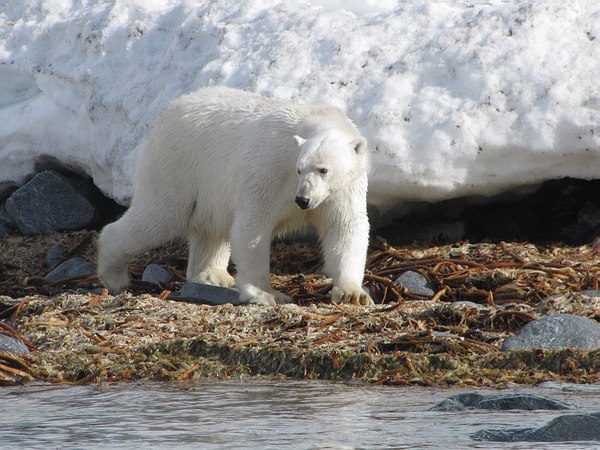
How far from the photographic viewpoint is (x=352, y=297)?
7.24 metres

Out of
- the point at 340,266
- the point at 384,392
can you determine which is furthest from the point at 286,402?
the point at 340,266

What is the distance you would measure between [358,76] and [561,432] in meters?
5.39

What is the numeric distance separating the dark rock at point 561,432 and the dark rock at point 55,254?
6.13 metres

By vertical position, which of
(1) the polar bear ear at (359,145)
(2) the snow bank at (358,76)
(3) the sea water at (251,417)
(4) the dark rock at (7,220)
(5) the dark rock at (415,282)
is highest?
(2) the snow bank at (358,76)

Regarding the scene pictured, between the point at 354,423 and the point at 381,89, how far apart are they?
15.6 feet

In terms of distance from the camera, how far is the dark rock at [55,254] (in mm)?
9547

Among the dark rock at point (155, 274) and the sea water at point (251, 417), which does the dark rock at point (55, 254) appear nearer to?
the dark rock at point (155, 274)

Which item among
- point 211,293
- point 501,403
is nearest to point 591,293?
point 211,293

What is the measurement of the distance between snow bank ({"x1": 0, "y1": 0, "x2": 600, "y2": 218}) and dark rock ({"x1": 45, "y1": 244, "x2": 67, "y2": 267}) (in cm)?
67

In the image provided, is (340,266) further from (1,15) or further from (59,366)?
(1,15)

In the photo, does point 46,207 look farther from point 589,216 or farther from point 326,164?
point 589,216

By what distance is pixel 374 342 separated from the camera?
5902mm

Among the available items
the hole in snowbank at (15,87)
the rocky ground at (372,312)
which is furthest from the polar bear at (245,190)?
the hole in snowbank at (15,87)

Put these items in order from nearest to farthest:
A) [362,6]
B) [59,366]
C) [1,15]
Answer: [59,366], [362,6], [1,15]
